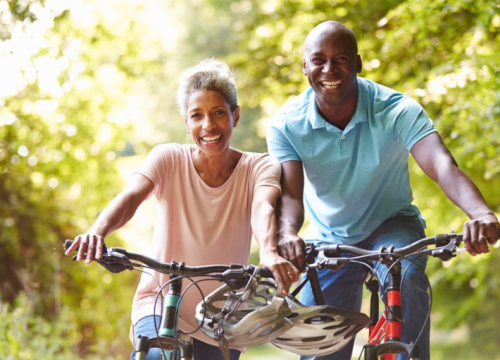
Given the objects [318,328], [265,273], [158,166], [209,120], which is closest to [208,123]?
[209,120]

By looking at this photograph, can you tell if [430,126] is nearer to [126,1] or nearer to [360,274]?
[360,274]

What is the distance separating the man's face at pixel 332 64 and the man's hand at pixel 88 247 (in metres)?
1.21

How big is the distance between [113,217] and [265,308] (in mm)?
718

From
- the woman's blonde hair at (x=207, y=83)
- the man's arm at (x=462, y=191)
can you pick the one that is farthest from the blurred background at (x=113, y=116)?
the woman's blonde hair at (x=207, y=83)

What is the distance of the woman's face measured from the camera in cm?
319

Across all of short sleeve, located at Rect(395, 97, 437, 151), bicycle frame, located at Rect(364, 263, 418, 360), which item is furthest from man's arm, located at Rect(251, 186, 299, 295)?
short sleeve, located at Rect(395, 97, 437, 151)

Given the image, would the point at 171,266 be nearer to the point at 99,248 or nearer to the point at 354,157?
the point at 99,248

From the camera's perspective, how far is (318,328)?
2.92 meters

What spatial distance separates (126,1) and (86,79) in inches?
71.3

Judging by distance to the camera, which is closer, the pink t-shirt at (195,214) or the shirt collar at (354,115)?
the pink t-shirt at (195,214)

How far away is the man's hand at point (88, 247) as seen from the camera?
8.74 ft

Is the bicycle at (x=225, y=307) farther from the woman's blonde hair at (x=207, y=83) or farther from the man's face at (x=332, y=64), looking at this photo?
the man's face at (x=332, y=64)

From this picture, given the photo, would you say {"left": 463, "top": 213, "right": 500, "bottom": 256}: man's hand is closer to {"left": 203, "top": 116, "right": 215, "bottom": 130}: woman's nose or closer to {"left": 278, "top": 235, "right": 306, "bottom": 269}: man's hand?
{"left": 278, "top": 235, "right": 306, "bottom": 269}: man's hand

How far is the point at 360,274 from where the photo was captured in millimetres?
3475
